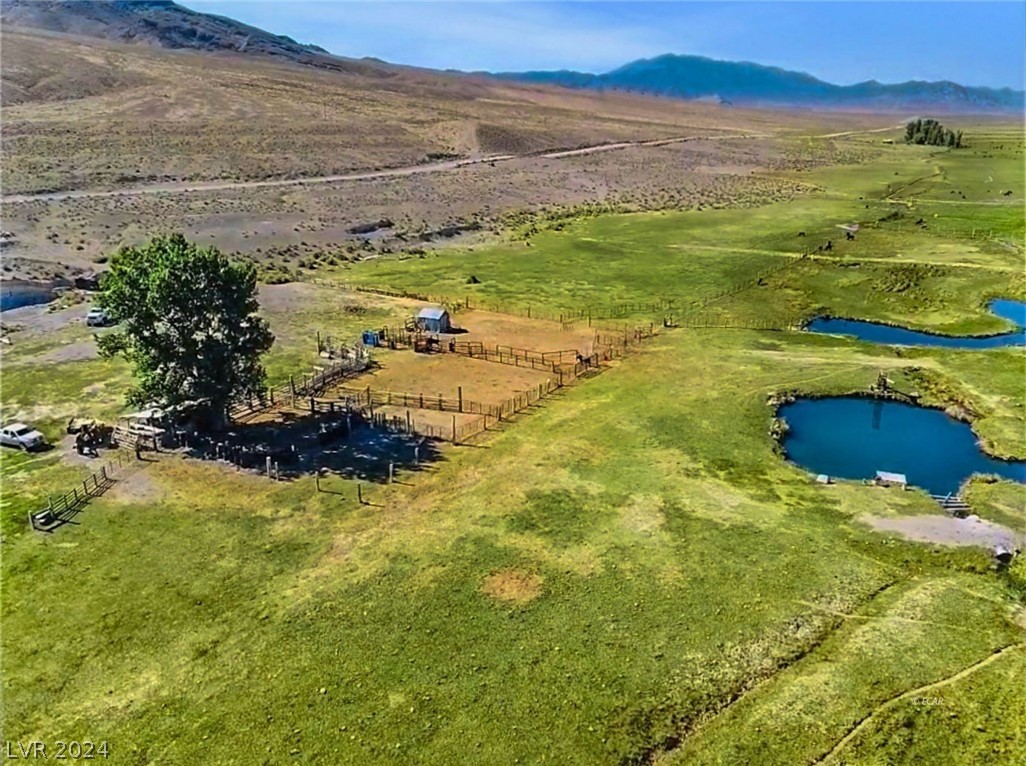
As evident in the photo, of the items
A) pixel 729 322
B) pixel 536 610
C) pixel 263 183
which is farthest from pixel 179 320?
pixel 263 183

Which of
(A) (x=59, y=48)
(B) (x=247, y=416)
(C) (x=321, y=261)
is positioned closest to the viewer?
(B) (x=247, y=416)

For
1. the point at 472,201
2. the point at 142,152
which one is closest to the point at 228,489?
the point at 472,201

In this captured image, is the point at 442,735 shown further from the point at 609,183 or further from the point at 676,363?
the point at 609,183

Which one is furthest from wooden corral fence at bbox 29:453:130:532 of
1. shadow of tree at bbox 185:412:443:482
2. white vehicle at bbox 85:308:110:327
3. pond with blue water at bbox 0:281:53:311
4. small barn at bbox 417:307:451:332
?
pond with blue water at bbox 0:281:53:311

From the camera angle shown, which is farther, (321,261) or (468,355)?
(321,261)

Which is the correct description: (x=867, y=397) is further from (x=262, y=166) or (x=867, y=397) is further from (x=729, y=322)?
(x=262, y=166)

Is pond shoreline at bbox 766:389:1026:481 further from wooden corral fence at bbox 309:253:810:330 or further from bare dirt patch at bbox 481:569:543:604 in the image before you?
wooden corral fence at bbox 309:253:810:330
